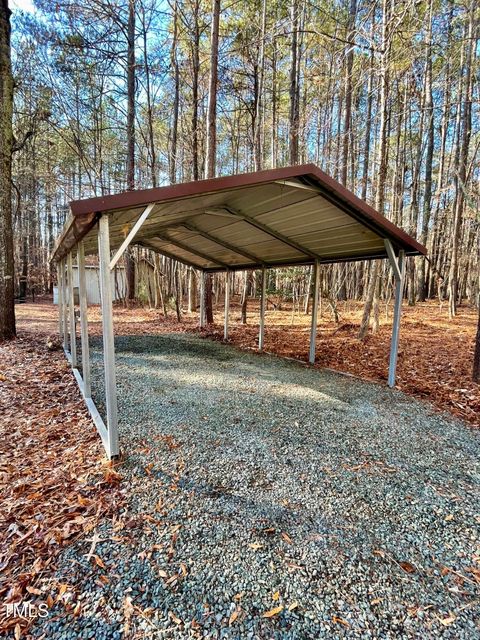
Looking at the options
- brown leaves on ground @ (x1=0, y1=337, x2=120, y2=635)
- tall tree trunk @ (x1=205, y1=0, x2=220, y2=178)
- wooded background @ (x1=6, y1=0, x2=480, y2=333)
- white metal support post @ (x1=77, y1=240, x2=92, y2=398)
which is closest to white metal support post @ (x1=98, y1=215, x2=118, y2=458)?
brown leaves on ground @ (x1=0, y1=337, x2=120, y2=635)

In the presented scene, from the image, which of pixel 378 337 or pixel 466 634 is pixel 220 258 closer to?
pixel 378 337

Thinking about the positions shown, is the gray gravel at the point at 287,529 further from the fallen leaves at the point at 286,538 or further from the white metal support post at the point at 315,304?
the white metal support post at the point at 315,304

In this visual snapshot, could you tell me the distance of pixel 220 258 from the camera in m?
7.73

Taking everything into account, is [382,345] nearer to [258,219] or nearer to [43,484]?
[258,219]

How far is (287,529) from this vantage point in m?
1.90

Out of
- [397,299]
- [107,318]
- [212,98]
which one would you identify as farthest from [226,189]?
[212,98]

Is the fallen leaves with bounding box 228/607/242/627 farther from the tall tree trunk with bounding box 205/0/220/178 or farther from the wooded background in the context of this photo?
the tall tree trunk with bounding box 205/0/220/178

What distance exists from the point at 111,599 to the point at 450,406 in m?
4.18

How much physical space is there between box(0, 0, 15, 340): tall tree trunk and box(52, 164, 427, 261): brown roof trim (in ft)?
10.2

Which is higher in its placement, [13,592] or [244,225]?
[244,225]

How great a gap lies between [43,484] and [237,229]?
4.47 m

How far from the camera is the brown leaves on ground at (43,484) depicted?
5.21 feet

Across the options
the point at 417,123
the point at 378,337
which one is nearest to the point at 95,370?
the point at 378,337

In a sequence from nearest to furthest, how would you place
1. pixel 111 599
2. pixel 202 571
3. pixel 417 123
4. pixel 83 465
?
pixel 111 599, pixel 202 571, pixel 83 465, pixel 417 123
